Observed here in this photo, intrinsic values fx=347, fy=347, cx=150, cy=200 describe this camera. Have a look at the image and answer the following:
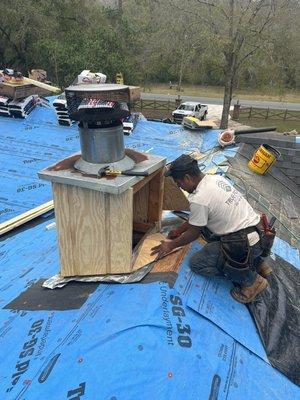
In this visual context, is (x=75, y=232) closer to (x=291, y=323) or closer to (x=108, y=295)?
(x=108, y=295)

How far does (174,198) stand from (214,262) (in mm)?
1168

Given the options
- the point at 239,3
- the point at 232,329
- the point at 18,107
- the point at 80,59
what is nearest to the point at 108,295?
the point at 232,329

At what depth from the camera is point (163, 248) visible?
3.20 meters

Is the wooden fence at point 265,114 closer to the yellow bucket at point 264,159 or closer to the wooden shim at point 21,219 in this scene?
the yellow bucket at point 264,159

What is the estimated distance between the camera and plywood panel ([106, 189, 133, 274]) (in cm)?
291

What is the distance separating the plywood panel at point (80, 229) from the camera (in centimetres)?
296

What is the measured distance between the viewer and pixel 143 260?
3.25 metres

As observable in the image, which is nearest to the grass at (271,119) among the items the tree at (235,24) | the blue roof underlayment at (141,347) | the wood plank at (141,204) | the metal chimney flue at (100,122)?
the tree at (235,24)

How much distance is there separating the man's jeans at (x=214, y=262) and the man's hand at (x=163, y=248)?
24 cm

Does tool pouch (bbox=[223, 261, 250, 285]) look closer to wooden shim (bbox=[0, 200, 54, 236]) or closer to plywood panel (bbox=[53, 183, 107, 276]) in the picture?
plywood panel (bbox=[53, 183, 107, 276])

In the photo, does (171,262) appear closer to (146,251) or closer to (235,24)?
(146,251)

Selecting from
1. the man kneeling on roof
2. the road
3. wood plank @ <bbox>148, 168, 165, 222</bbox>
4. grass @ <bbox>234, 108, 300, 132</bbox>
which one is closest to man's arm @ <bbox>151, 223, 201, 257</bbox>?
the man kneeling on roof

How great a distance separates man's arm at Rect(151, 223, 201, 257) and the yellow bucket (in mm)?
4308

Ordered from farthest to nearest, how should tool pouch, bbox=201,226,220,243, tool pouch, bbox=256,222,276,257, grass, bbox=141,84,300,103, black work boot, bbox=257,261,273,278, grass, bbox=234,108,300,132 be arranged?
grass, bbox=141,84,300,103 < grass, bbox=234,108,300,132 < black work boot, bbox=257,261,273,278 < tool pouch, bbox=201,226,220,243 < tool pouch, bbox=256,222,276,257
